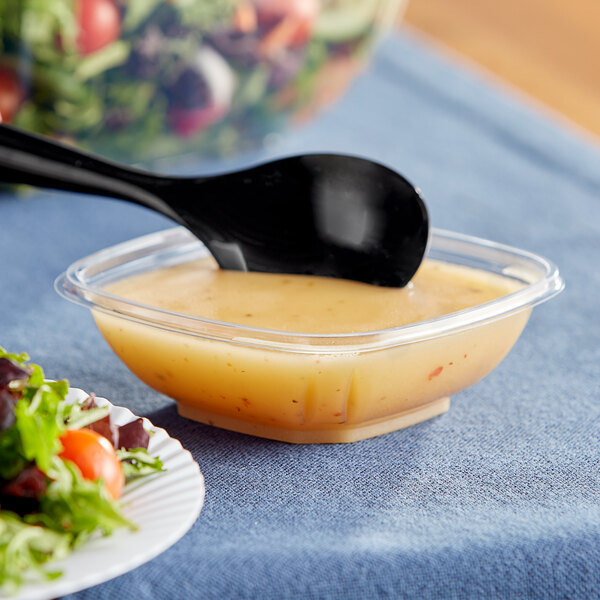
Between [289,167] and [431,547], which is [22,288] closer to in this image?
[289,167]

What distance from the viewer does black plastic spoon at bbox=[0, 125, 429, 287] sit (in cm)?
128

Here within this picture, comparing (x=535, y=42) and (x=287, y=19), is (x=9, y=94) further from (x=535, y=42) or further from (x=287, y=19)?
(x=535, y=42)

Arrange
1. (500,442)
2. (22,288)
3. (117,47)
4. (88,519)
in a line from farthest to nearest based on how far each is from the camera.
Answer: (117,47)
(22,288)
(500,442)
(88,519)

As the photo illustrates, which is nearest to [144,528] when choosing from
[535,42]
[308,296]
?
[308,296]

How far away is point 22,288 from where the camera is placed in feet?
5.34

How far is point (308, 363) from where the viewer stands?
1.07 metres

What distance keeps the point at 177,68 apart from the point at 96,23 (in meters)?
0.21

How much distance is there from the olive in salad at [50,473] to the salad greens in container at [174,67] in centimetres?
100

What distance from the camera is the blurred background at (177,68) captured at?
179 centimetres

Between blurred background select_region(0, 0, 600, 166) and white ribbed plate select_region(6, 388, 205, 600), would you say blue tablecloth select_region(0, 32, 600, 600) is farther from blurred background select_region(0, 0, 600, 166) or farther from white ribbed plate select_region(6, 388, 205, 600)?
blurred background select_region(0, 0, 600, 166)

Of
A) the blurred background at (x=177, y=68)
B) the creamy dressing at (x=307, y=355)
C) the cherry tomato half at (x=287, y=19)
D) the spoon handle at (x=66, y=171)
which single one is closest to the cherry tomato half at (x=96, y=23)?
the blurred background at (x=177, y=68)

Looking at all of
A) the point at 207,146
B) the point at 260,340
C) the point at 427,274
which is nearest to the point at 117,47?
the point at 207,146

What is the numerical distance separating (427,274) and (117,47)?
0.85 metres

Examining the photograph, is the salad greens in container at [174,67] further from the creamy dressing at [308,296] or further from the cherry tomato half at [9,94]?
the creamy dressing at [308,296]
